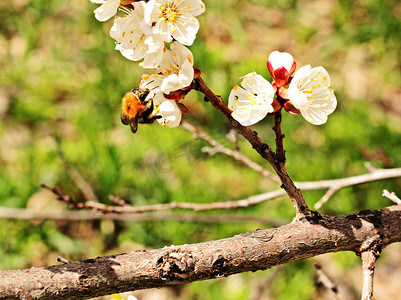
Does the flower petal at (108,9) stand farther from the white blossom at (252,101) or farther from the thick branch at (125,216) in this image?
the thick branch at (125,216)

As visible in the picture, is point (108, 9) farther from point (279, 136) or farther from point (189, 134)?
point (189, 134)

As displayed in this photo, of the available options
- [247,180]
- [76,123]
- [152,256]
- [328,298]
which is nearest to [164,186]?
[247,180]

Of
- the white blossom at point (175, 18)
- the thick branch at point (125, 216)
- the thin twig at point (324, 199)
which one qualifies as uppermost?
the white blossom at point (175, 18)

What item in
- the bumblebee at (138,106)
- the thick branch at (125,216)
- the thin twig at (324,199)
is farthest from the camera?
the thick branch at (125,216)

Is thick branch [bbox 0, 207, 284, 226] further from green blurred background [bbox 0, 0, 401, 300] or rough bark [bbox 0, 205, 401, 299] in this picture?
rough bark [bbox 0, 205, 401, 299]

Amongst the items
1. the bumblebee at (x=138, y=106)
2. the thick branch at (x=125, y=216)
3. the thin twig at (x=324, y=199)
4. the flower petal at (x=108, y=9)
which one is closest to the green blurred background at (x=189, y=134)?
the thick branch at (x=125, y=216)

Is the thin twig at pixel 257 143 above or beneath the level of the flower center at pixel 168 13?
beneath
